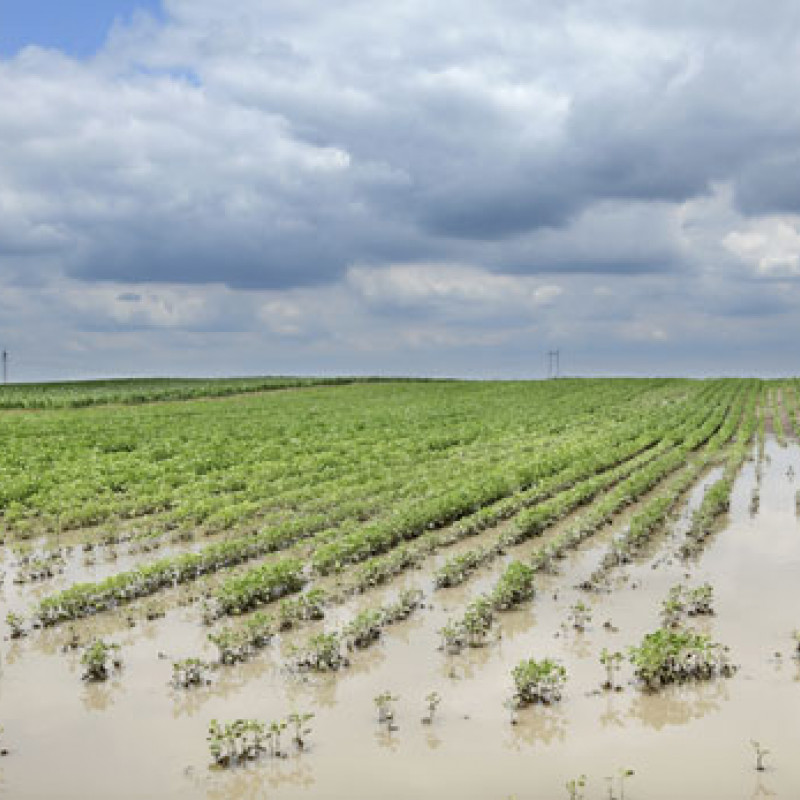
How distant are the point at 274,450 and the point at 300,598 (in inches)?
763

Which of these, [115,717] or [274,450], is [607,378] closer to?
[274,450]

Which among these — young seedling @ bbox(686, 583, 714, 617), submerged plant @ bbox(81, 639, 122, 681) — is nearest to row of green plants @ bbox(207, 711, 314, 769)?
submerged plant @ bbox(81, 639, 122, 681)

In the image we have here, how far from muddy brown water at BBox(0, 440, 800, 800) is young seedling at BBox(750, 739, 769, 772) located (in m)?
0.07

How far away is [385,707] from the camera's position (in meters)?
8.94

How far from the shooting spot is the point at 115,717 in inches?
351

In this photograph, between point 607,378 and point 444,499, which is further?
point 607,378

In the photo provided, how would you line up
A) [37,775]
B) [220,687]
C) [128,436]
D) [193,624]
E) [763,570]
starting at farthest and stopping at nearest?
[128,436]
[763,570]
[193,624]
[220,687]
[37,775]

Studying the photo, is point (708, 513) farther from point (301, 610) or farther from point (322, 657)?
point (322, 657)

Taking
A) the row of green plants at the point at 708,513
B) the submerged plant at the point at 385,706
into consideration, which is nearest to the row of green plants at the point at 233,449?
the row of green plants at the point at 708,513

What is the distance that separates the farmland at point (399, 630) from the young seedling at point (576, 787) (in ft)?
0.21

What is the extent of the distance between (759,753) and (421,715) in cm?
327

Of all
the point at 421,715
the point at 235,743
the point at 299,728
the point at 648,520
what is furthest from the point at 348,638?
the point at 648,520

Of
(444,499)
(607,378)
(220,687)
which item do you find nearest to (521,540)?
(444,499)

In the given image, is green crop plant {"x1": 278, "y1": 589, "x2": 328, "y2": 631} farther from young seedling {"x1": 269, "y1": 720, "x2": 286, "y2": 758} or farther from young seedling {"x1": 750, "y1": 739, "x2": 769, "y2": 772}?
young seedling {"x1": 750, "y1": 739, "x2": 769, "y2": 772}
